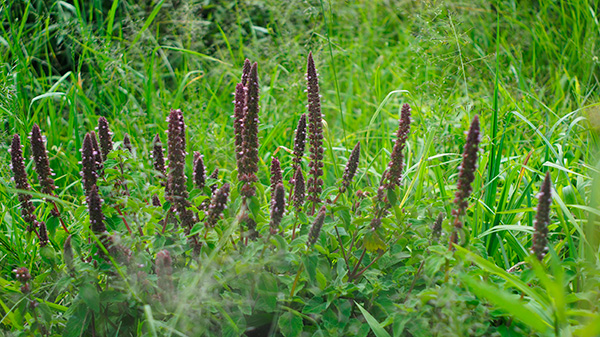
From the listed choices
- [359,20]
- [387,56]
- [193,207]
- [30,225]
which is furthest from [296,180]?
[359,20]

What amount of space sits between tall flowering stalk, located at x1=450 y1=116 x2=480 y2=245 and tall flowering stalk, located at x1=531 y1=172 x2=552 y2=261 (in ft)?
0.72

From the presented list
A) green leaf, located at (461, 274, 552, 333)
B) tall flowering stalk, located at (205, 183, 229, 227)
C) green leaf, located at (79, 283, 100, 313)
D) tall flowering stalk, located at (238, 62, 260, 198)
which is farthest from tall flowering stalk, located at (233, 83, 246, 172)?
green leaf, located at (461, 274, 552, 333)

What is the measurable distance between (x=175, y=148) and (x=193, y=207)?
251 millimetres

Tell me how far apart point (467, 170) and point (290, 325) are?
862 mm

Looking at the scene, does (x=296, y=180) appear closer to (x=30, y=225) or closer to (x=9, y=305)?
(x=30, y=225)

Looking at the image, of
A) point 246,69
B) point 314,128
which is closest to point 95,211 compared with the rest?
point 246,69

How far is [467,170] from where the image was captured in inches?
64.2

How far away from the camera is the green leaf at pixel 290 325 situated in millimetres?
1817

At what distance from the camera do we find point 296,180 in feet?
6.30

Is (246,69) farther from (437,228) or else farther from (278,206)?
(437,228)

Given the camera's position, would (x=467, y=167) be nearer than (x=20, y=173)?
Yes

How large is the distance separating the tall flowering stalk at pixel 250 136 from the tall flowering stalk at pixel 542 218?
102cm

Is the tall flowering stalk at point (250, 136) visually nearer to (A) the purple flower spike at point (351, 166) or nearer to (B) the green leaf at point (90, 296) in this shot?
(A) the purple flower spike at point (351, 166)

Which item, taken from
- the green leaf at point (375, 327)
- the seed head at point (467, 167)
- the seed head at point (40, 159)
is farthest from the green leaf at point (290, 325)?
the seed head at point (40, 159)
